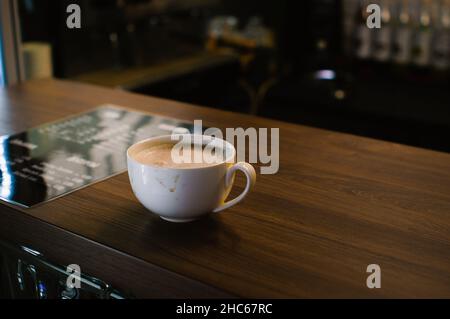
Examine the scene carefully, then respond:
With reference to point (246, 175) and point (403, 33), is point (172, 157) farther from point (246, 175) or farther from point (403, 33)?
point (403, 33)

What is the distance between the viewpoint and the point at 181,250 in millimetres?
833

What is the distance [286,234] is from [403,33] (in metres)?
2.19

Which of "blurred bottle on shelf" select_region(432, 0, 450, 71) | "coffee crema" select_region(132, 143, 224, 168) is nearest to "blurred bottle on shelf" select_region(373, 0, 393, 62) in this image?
"blurred bottle on shelf" select_region(432, 0, 450, 71)

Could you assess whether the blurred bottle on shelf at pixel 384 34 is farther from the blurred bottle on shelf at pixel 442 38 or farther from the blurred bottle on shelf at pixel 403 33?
the blurred bottle on shelf at pixel 442 38

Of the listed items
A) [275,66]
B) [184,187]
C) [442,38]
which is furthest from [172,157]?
[275,66]

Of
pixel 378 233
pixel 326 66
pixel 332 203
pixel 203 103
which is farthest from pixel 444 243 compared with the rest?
pixel 326 66

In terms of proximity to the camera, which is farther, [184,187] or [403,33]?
[403,33]

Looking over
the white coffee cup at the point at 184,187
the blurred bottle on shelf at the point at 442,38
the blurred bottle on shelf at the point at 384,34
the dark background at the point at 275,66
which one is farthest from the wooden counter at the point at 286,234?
the blurred bottle on shelf at the point at 384,34

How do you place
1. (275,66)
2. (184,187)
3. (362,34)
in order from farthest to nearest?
1. (275,66)
2. (362,34)
3. (184,187)

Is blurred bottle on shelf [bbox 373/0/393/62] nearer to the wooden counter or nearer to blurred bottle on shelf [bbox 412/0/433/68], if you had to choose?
blurred bottle on shelf [bbox 412/0/433/68]

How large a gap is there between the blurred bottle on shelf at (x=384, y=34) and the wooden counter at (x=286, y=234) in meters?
1.78

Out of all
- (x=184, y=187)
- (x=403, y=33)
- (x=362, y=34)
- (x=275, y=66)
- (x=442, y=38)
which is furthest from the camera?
(x=275, y=66)

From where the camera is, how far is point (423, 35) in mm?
2744

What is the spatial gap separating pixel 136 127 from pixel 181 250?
590mm
